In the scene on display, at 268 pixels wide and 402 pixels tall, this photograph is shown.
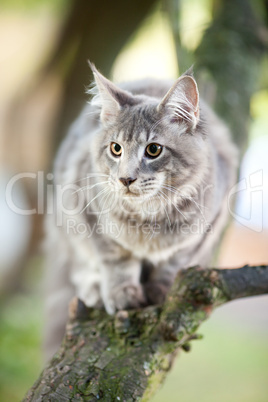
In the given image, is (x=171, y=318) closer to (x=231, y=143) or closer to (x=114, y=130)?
(x=114, y=130)

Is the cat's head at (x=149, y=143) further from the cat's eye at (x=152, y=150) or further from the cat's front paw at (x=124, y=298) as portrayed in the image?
the cat's front paw at (x=124, y=298)

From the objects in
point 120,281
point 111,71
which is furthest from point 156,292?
point 111,71

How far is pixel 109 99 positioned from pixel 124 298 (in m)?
0.87

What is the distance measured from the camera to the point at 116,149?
4.74 feet

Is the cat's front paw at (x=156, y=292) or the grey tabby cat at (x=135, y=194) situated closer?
the grey tabby cat at (x=135, y=194)

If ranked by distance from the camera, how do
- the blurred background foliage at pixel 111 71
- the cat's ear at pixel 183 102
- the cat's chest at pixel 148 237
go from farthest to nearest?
1. the blurred background foliage at pixel 111 71
2. the cat's chest at pixel 148 237
3. the cat's ear at pixel 183 102

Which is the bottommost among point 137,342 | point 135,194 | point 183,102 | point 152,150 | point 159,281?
point 137,342

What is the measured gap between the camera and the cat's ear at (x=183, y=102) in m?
1.11

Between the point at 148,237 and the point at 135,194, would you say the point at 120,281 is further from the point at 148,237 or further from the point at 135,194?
the point at 135,194

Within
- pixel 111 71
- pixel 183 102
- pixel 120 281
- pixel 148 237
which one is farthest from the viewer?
pixel 111 71

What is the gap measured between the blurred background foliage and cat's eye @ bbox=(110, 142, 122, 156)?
83cm

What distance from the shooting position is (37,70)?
9.73 ft

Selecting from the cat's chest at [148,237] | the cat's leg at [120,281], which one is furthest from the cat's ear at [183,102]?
the cat's leg at [120,281]

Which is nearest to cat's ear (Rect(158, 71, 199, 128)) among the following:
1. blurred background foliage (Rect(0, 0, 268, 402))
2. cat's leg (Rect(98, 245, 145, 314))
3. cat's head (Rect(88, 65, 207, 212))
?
cat's head (Rect(88, 65, 207, 212))
